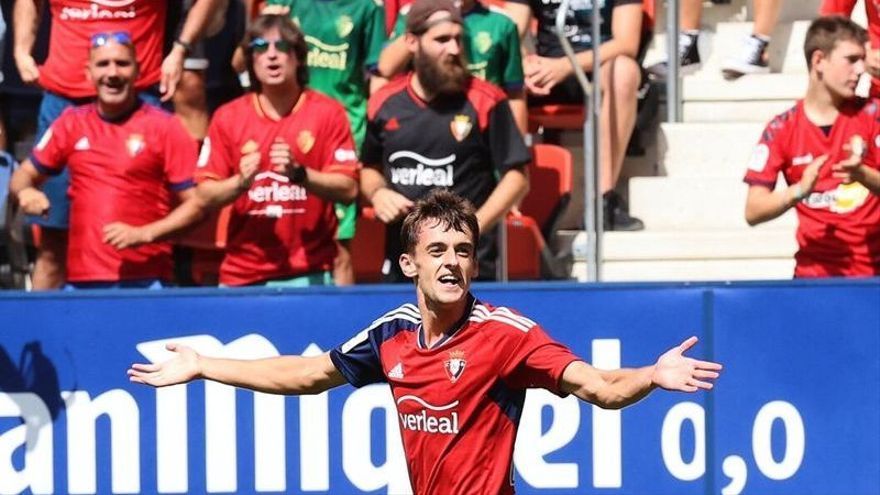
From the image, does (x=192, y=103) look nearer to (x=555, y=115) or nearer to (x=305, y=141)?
(x=305, y=141)

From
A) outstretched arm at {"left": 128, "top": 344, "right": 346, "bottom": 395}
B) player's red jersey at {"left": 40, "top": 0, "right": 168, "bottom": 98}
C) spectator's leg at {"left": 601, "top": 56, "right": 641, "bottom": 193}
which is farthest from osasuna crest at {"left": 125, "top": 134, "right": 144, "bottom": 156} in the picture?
outstretched arm at {"left": 128, "top": 344, "right": 346, "bottom": 395}

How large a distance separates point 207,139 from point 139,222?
0.55 metres

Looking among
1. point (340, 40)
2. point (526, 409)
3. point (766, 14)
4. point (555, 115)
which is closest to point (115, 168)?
point (340, 40)

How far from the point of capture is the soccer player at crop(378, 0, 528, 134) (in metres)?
9.84

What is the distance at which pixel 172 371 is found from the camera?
6340mm

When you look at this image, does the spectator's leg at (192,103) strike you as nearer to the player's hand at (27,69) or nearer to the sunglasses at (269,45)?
the player's hand at (27,69)

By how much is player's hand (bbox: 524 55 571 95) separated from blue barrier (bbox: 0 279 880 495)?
218 centimetres

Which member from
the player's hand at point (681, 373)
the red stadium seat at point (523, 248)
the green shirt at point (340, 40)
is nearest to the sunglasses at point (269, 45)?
the green shirt at point (340, 40)

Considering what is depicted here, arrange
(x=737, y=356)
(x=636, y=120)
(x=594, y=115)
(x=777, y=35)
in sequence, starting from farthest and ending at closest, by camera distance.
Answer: (x=777, y=35) < (x=636, y=120) < (x=594, y=115) < (x=737, y=356)

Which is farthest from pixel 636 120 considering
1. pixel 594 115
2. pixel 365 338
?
pixel 365 338

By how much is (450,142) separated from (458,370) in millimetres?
3167

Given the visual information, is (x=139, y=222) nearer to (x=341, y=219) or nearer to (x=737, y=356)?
(x=341, y=219)

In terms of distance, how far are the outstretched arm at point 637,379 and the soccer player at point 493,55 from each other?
401cm

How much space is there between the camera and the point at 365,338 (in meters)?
6.41
